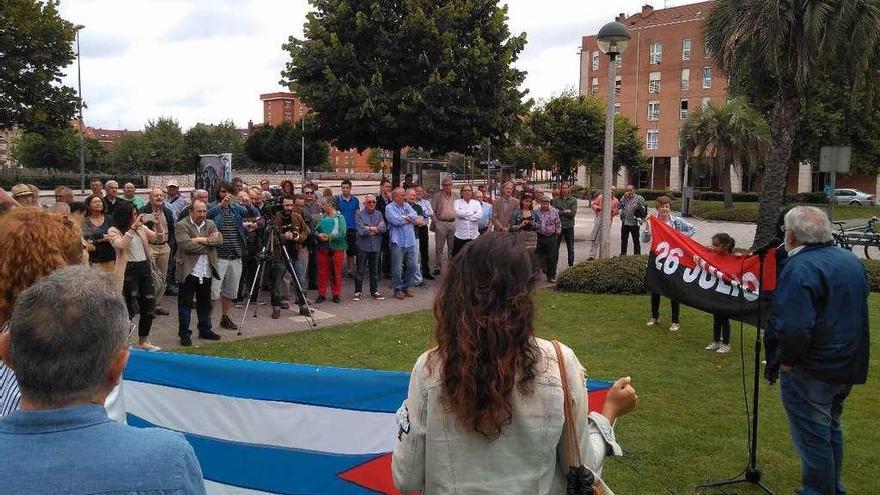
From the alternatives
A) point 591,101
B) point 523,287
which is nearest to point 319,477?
point 523,287

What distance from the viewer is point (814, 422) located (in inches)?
173

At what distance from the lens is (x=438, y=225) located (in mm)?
14336

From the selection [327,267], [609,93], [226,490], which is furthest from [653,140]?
[226,490]

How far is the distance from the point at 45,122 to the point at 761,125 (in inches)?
1435

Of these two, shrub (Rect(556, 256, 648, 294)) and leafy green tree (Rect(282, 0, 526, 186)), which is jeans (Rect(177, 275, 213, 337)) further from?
leafy green tree (Rect(282, 0, 526, 186))

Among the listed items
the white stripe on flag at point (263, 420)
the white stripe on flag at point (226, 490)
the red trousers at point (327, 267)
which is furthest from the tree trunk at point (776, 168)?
the white stripe on flag at point (226, 490)

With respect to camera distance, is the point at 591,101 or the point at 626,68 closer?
the point at 591,101

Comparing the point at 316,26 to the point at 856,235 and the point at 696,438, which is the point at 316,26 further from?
the point at 856,235

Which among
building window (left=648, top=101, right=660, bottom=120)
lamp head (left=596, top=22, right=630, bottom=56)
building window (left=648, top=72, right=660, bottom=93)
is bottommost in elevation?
lamp head (left=596, top=22, right=630, bottom=56)

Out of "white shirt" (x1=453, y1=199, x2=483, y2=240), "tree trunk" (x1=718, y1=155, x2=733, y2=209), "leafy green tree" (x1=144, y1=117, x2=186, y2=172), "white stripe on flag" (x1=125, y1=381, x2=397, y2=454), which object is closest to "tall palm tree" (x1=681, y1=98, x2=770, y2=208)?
"tree trunk" (x1=718, y1=155, x2=733, y2=209)

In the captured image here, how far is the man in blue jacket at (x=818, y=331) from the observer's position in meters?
4.30

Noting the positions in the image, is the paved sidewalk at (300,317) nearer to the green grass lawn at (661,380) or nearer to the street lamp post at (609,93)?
the green grass lawn at (661,380)

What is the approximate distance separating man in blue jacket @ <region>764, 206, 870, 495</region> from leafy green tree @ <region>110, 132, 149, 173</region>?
83.2m

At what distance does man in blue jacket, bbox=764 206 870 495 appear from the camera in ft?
14.1
